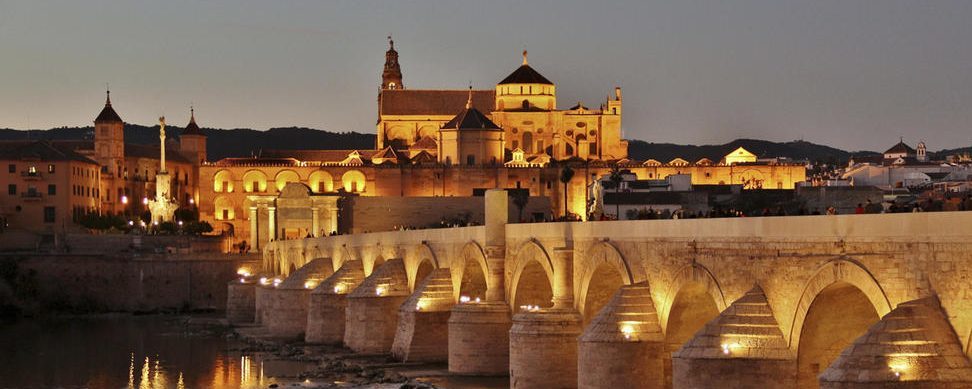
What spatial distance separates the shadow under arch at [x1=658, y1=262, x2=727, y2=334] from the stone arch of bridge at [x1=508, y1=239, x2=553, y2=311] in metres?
8.11

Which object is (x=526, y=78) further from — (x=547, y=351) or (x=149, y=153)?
(x=547, y=351)

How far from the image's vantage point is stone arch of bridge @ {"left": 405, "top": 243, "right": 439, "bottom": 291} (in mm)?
42125

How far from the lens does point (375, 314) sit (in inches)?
1668

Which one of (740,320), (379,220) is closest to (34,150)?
(379,220)

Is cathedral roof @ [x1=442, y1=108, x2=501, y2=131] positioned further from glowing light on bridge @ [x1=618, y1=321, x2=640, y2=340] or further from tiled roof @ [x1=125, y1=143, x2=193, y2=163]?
glowing light on bridge @ [x1=618, y1=321, x2=640, y2=340]

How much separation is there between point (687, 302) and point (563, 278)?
5.19 meters

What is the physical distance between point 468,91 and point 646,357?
98601 mm

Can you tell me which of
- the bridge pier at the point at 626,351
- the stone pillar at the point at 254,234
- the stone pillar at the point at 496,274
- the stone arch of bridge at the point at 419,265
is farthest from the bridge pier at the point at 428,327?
the stone pillar at the point at 254,234

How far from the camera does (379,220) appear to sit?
3556 inches

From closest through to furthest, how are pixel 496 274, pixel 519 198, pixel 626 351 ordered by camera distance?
1. pixel 626 351
2. pixel 496 274
3. pixel 519 198

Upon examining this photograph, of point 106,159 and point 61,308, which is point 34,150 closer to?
point 106,159

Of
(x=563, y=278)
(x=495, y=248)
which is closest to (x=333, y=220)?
(x=495, y=248)

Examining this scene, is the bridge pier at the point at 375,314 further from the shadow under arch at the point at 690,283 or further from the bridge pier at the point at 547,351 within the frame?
the shadow under arch at the point at 690,283

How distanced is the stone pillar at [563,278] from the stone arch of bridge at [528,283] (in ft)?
7.69
